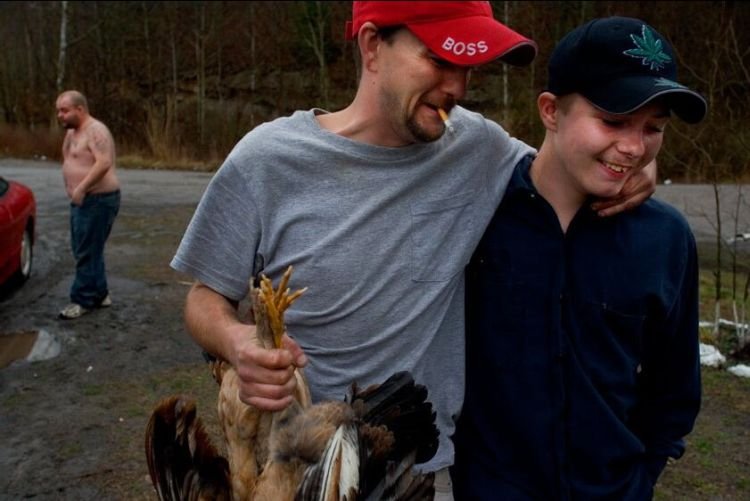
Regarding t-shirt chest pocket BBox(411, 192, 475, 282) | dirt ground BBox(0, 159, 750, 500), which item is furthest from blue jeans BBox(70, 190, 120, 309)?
t-shirt chest pocket BBox(411, 192, 475, 282)

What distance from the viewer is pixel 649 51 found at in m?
2.08

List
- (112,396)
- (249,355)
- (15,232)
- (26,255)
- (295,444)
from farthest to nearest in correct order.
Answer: (26,255) → (15,232) → (112,396) → (295,444) → (249,355)

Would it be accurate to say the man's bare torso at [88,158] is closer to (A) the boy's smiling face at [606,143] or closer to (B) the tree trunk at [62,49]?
(A) the boy's smiling face at [606,143]

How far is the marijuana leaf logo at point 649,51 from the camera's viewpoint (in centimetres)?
206

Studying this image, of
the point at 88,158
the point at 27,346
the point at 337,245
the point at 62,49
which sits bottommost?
the point at 62,49

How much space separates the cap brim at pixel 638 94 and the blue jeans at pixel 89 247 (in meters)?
6.58

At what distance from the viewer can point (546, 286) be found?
2.18m

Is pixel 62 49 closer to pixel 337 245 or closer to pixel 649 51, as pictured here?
pixel 337 245

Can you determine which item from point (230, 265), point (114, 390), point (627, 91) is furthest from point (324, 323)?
point (114, 390)

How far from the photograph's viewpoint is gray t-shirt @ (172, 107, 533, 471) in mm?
2119

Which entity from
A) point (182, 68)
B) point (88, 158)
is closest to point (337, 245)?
point (88, 158)

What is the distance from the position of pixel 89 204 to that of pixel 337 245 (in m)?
6.26

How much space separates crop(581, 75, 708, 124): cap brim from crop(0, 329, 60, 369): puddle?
5.71 m

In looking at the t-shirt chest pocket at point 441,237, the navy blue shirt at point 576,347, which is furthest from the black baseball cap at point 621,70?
the t-shirt chest pocket at point 441,237
